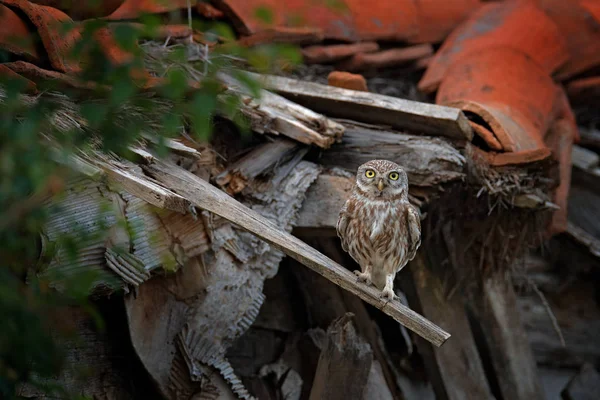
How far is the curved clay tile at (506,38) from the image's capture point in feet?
19.5

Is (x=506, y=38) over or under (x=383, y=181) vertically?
over

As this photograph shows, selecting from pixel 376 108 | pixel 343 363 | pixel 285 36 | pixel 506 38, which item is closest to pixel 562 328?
pixel 506 38

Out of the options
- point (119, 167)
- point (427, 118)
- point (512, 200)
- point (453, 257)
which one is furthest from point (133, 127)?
point (453, 257)

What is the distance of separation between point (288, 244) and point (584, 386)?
4.28 metres

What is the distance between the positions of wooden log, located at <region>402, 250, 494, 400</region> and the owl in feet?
4.76

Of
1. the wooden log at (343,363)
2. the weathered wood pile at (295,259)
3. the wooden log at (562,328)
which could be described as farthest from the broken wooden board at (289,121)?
the wooden log at (562,328)

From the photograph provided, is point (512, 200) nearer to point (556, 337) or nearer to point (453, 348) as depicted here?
point (453, 348)

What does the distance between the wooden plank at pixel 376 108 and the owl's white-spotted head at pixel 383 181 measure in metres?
0.76

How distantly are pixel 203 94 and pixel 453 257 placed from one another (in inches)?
144

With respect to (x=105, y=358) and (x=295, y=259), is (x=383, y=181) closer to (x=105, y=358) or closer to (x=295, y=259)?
(x=295, y=259)

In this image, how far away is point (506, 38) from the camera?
19.8ft

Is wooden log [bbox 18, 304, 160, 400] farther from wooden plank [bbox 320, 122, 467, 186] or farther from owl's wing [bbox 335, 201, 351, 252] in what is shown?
wooden plank [bbox 320, 122, 467, 186]

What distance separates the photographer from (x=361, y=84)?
15.8 feet

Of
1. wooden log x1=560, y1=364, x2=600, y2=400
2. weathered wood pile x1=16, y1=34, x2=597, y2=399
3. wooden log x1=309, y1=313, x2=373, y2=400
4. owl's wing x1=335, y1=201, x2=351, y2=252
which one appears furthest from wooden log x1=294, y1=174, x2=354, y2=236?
wooden log x1=560, y1=364, x2=600, y2=400
